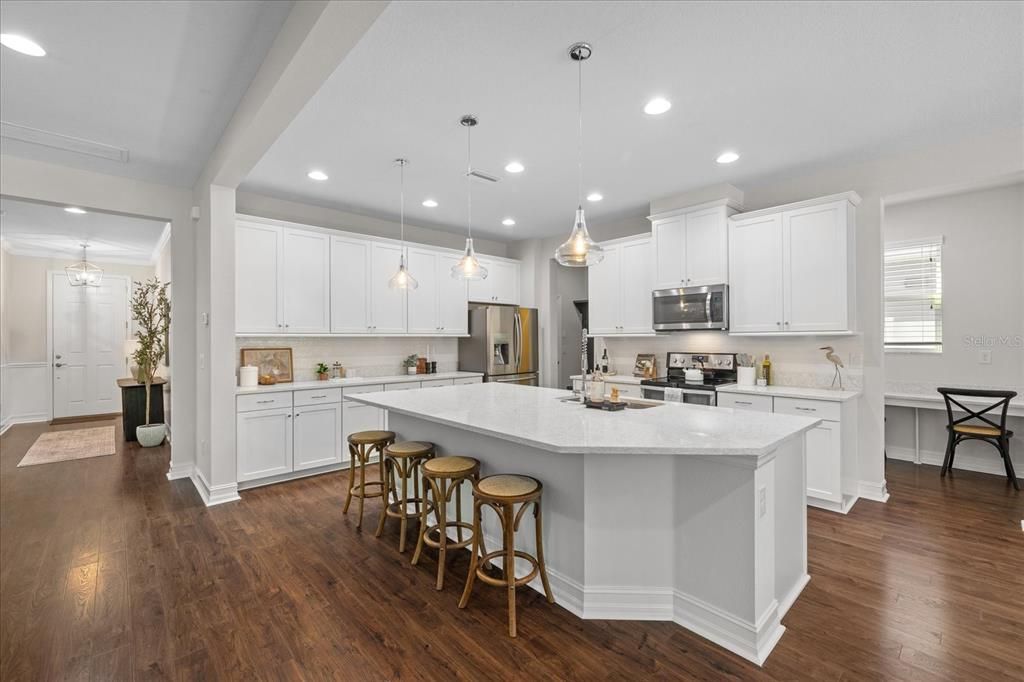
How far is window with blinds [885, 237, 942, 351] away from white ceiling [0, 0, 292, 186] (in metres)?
5.85

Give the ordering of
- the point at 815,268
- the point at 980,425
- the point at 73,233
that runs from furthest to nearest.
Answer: the point at 73,233 < the point at 980,425 < the point at 815,268

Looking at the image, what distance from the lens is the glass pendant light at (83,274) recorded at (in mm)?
7109

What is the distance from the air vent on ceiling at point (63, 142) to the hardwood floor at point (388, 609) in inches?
110

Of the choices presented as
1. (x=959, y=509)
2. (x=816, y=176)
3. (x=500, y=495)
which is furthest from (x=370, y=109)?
(x=959, y=509)

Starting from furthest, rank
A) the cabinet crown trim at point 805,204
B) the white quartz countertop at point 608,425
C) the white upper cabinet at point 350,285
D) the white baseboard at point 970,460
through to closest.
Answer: the white upper cabinet at point 350,285 < the white baseboard at point 970,460 < the cabinet crown trim at point 805,204 < the white quartz countertop at point 608,425

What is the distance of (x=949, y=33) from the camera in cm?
223

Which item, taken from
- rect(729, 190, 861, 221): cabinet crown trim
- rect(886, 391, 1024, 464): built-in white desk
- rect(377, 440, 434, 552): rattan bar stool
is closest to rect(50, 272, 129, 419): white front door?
rect(377, 440, 434, 552): rattan bar stool

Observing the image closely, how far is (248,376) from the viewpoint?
14.5 feet

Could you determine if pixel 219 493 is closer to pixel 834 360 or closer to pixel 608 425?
pixel 608 425

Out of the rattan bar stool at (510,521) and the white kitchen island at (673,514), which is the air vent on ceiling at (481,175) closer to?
the white kitchen island at (673,514)

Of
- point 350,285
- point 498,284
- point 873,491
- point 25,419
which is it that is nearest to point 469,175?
point 350,285

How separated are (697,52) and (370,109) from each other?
1.93 metres

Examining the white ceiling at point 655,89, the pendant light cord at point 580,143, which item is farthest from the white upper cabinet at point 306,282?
the pendant light cord at point 580,143

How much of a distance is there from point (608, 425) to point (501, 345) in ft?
12.8
